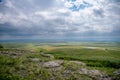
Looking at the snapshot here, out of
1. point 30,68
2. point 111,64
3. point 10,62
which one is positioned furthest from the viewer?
point 111,64

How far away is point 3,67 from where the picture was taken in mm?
24984

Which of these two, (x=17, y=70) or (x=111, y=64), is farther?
(x=111, y=64)

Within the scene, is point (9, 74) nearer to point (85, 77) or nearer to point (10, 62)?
point (10, 62)

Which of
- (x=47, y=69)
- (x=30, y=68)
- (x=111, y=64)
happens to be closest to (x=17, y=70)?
(x=30, y=68)

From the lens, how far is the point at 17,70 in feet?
82.0

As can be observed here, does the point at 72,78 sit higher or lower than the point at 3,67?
lower

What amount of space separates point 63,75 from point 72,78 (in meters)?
1.72

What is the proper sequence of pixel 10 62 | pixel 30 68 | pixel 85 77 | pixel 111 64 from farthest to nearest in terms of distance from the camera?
pixel 111 64 → pixel 10 62 → pixel 30 68 → pixel 85 77

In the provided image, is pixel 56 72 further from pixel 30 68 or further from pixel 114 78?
pixel 114 78

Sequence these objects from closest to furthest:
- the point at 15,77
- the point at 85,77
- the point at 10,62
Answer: the point at 15,77
the point at 85,77
the point at 10,62

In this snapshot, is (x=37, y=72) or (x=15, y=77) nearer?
(x=15, y=77)

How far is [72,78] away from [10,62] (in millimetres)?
11697

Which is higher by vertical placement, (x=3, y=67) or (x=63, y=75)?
(x=3, y=67)

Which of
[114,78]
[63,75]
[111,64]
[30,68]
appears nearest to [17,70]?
[30,68]
